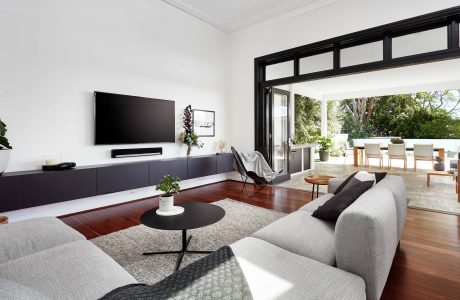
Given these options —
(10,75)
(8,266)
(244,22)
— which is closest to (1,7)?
(10,75)

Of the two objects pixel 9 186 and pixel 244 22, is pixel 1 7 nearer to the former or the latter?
pixel 9 186

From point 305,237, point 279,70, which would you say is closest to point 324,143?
point 279,70

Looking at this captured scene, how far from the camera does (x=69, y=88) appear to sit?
346 cm

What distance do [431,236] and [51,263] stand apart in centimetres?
343

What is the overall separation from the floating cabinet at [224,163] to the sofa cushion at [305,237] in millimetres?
3337

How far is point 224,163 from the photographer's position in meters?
5.43

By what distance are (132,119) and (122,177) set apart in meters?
0.99

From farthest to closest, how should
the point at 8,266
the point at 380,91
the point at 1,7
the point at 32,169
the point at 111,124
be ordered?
the point at 380,91 < the point at 111,124 < the point at 32,169 < the point at 1,7 < the point at 8,266

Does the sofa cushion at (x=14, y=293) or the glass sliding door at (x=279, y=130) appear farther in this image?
the glass sliding door at (x=279, y=130)

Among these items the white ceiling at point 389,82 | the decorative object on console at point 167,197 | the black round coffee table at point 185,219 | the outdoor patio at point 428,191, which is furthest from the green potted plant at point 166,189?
the white ceiling at point 389,82

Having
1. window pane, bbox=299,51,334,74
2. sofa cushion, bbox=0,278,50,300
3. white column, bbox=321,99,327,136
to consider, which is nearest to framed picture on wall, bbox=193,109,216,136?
window pane, bbox=299,51,334,74

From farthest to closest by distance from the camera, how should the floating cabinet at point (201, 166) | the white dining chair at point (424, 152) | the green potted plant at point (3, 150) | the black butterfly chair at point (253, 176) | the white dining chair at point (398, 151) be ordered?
1. the white dining chair at point (398, 151)
2. the white dining chair at point (424, 152)
3. the floating cabinet at point (201, 166)
4. the black butterfly chair at point (253, 176)
5. the green potted plant at point (3, 150)

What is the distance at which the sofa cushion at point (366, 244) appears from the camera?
128 centimetres

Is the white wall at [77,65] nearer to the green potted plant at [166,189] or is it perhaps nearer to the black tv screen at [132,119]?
the black tv screen at [132,119]
